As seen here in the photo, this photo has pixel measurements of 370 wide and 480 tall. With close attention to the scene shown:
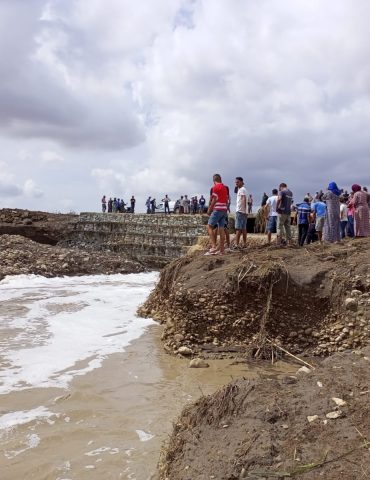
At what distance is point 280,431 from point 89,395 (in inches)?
110

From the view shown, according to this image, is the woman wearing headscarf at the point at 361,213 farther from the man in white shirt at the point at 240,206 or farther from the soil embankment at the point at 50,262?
the soil embankment at the point at 50,262

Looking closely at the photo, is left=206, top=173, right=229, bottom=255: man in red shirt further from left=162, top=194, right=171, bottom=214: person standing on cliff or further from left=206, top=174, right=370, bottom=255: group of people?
left=162, top=194, right=171, bottom=214: person standing on cliff

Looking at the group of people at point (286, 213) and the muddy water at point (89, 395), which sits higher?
the group of people at point (286, 213)

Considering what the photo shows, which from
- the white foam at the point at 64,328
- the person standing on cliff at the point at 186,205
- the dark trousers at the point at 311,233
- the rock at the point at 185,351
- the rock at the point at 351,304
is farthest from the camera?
the person standing on cliff at the point at 186,205

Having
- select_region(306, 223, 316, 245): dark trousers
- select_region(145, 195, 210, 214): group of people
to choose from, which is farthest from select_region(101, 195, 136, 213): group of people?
select_region(306, 223, 316, 245): dark trousers

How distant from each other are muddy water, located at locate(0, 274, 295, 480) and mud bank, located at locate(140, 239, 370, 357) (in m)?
0.50

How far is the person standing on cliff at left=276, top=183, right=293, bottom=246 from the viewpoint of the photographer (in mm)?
10414

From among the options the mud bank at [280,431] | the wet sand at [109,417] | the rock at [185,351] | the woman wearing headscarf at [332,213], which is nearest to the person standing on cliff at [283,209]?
the woman wearing headscarf at [332,213]

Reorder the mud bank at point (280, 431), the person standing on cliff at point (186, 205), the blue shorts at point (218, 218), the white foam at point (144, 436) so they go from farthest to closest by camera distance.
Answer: the person standing on cliff at point (186, 205) < the blue shorts at point (218, 218) < the white foam at point (144, 436) < the mud bank at point (280, 431)

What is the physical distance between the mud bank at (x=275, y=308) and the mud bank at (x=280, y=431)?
98.7 inches

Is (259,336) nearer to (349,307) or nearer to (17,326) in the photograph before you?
(349,307)

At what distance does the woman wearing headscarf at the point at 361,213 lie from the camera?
33.8 ft

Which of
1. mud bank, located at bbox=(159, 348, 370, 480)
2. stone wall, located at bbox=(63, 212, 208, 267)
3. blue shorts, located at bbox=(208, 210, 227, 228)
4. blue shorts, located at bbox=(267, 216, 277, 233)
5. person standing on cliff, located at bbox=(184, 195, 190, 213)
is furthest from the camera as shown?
person standing on cliff, located at bbox=(184, 195, 190, 213)

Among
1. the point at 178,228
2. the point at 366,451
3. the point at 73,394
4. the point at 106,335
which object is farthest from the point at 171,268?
the point at 178,228
